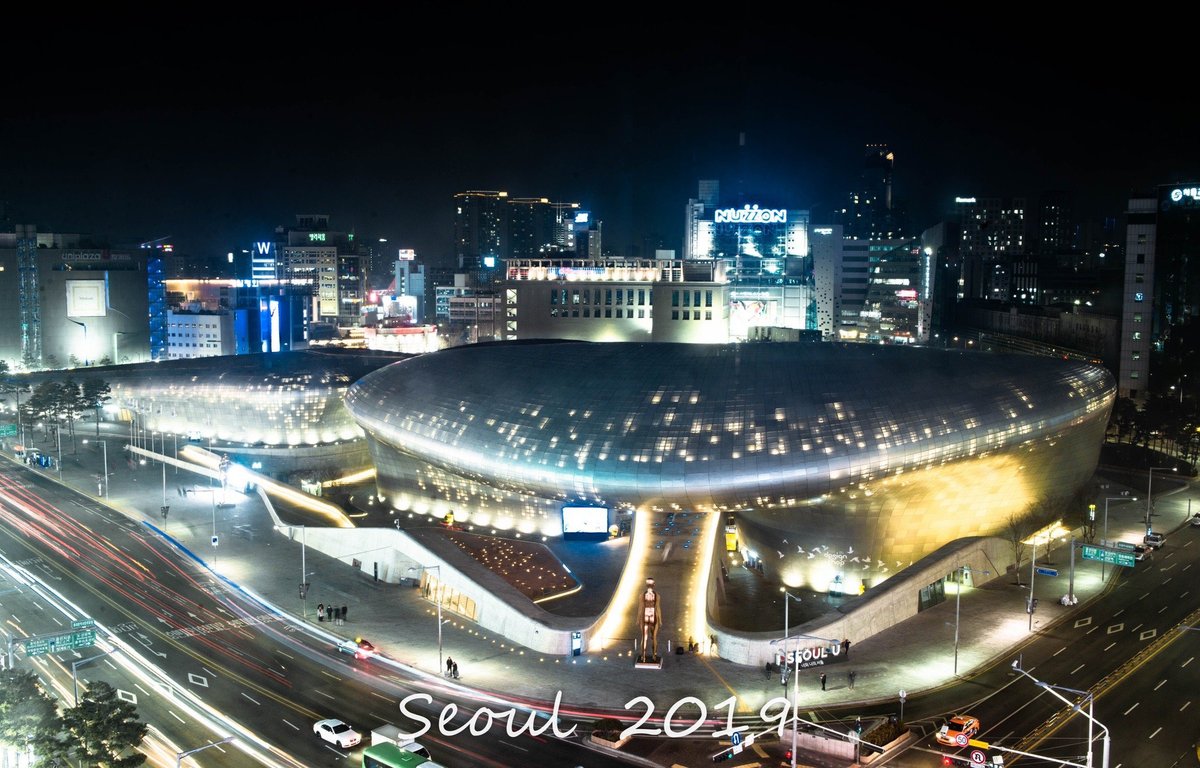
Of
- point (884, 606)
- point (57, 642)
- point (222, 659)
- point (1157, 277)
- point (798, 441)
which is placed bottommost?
point (222, 659)

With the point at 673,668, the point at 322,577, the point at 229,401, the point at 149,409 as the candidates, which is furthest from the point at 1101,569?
the point at 149,409

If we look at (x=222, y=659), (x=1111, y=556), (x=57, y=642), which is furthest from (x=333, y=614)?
(x=1111, y=556)

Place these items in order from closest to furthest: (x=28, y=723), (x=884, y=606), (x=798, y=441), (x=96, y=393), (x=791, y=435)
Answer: (x=28, y=723) → (x=884, y=606) → (x=798, y=441) → (x=791, y=435) → (x=96, y=393)

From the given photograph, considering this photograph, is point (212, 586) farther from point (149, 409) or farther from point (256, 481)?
point (149, 409)

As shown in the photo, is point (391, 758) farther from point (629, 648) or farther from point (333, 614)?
point (333, 614)

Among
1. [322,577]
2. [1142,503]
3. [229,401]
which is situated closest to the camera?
[322,577]

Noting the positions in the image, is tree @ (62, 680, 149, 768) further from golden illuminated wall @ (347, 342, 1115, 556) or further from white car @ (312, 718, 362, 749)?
golden illuminated wall @ (347, 342, 1115, 556)

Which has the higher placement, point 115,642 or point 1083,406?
point 1083,406
